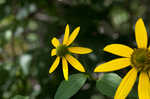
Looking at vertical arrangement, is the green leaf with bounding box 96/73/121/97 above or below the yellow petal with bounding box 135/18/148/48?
below

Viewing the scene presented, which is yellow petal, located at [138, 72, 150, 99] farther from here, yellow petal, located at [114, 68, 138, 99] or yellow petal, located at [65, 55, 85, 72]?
yellow petal, located at [65, 55, 85, 72]

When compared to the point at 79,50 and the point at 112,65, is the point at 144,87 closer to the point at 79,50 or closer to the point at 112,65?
the point at 112,65

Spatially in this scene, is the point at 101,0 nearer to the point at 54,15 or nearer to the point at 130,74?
the point at 54,15

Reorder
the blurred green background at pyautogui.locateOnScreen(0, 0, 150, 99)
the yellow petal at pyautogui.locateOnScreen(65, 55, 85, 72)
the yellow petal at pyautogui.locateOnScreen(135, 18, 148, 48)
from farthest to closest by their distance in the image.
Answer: the blurred green background at pyautogui.locateOnScreen(0, 0, 150, 99), the yellow petal at pyautogui.locateOnScreen(65, 55, 85, 72), the yellow petal at pyautogui.locateOnScreen(135, 18, 148, 48)

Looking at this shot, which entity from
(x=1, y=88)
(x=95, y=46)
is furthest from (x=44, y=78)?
(x=95, y=46)

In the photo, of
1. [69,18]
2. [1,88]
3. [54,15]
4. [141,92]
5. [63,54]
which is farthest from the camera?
[54,15]

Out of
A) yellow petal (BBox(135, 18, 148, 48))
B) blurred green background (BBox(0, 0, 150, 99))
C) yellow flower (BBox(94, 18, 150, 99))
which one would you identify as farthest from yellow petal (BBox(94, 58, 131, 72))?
blurred green background (BBox(0, 0, 150, 99))

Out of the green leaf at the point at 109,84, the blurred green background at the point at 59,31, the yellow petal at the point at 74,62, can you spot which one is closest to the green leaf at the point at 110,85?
the green leaf at the point at 109,84
